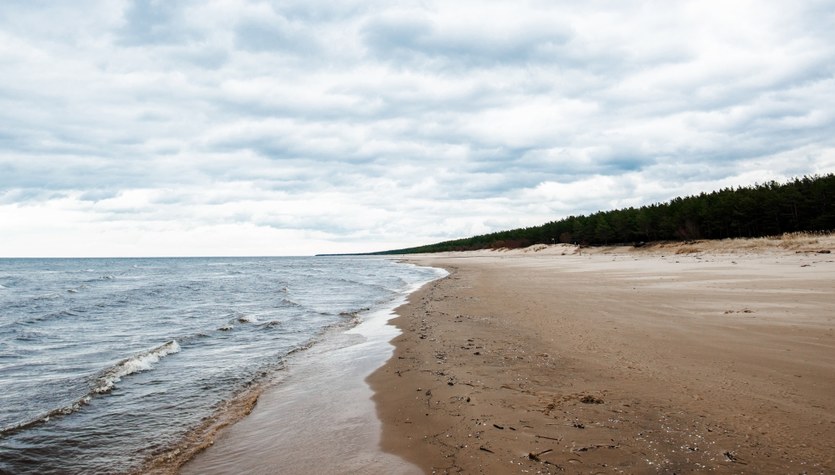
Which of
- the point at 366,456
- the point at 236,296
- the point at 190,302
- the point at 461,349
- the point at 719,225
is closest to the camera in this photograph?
the point at 366,456

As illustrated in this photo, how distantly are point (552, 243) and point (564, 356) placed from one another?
320ft

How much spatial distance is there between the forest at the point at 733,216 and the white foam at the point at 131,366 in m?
58.9

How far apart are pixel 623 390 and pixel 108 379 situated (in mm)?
10504

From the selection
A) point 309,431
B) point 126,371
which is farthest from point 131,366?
point 309,431

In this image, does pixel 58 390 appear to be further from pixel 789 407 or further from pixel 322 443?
pixel 789 407

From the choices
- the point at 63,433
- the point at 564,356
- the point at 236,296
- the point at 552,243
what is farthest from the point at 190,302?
the point at 552,243

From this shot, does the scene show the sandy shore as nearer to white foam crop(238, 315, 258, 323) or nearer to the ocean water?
the ocean water

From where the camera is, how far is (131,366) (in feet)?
36.1

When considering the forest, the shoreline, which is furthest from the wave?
the forest

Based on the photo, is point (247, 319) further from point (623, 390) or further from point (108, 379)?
point (623, 390)

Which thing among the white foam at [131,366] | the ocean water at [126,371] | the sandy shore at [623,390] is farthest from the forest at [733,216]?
the white foam at [131,366]

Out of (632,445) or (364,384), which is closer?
(632,445)

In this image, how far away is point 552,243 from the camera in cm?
10250

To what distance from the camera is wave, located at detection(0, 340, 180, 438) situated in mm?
7512
